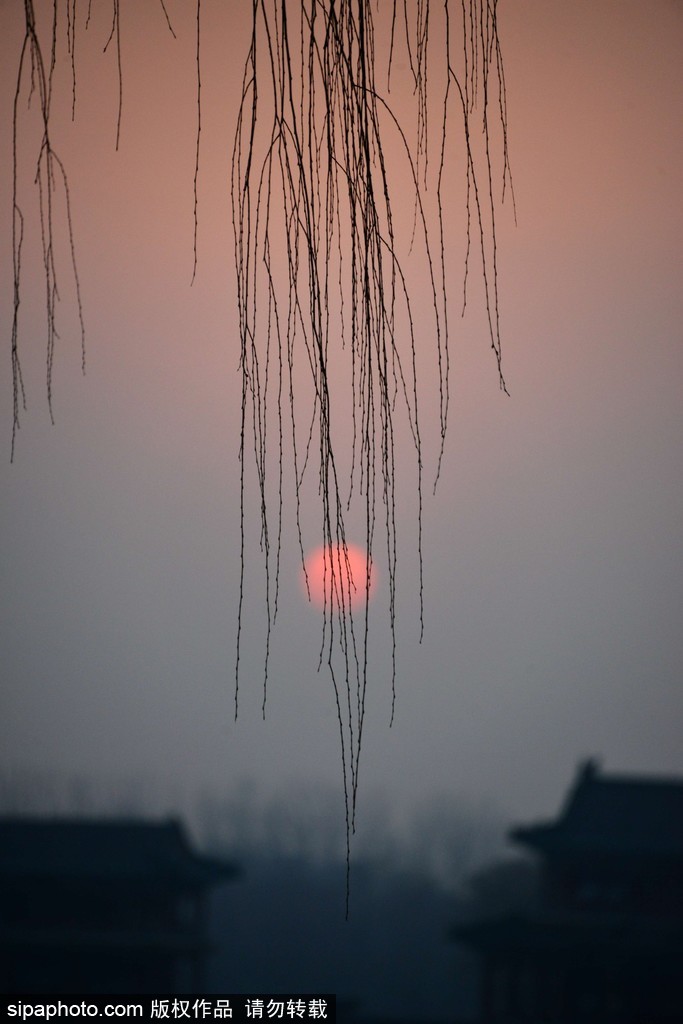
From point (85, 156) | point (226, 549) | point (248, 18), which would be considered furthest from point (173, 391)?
point (248, 18)

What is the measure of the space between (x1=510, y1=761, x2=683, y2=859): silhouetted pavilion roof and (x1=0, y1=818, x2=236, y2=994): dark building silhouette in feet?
2.24

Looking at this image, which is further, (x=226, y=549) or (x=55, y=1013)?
(x=226, y=549)

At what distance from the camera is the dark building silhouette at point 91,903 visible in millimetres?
2189

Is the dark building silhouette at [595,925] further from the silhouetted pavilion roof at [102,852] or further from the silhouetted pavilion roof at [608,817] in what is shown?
the silhouetted pavilion roof at [102,852]

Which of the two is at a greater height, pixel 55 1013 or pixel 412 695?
pixel 412 695

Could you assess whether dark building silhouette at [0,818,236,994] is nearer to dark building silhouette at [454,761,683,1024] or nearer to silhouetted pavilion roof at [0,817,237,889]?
silhouetted pavilion roof at [0,817,237,889]

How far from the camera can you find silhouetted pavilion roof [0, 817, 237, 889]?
7.18 ft

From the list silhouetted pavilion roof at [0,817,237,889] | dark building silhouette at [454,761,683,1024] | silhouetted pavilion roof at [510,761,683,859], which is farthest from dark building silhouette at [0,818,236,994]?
silhouetted pavilion roof at [510,761,683,859]

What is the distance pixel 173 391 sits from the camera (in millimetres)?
2203

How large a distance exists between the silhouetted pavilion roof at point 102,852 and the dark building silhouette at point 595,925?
583 mm

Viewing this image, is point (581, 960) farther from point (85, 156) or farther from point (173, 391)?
point (85, 156)

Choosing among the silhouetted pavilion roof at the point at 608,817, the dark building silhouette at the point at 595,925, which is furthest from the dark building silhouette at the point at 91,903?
the silhouetted pavilion roof at the point at 608,817

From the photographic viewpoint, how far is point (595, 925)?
223 cm

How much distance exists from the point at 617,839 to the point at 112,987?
43.7 inches
